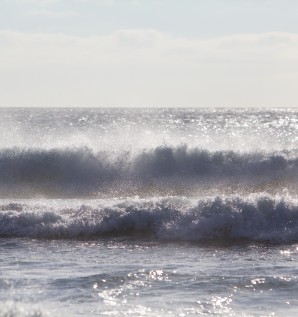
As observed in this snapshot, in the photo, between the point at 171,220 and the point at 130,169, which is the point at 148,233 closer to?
the point at 171,220

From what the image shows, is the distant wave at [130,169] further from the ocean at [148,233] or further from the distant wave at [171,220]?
the distant wave at [171,220]

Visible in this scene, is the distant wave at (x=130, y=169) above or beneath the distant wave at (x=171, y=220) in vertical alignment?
above

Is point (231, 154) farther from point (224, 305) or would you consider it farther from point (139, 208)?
point (224, 305)

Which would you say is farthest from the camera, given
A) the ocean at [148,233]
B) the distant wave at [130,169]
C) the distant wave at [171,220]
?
the distant wave at [130,169]

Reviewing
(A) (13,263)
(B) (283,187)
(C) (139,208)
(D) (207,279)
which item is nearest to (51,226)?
(C) (139,208)

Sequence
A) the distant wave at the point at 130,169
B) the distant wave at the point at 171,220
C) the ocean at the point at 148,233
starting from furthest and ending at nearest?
the distant wave at the point at 130,169, the distant wave at the point at 171,220, the ocean at the point at 148,233

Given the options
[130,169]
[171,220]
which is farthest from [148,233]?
[130,169]

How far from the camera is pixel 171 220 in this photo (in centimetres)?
1784

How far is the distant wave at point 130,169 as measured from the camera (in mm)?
27953

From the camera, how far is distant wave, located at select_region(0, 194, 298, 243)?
17047 millimetres

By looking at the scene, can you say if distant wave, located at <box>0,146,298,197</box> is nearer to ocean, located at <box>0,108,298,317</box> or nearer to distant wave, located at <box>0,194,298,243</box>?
ocean, located at <box>0,108,298,317</box>

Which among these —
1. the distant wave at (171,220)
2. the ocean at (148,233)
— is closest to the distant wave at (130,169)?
the ocean at (148,233)

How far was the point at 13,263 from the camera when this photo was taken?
13.8 meters

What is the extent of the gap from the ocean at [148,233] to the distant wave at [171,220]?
0.09 feet
